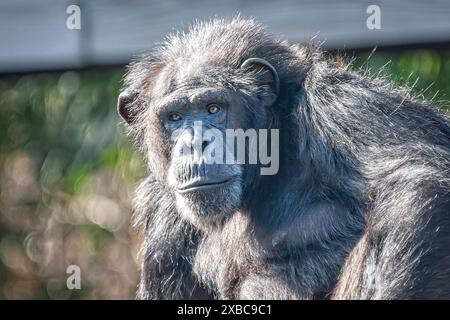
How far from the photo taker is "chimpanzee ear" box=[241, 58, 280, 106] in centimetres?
322

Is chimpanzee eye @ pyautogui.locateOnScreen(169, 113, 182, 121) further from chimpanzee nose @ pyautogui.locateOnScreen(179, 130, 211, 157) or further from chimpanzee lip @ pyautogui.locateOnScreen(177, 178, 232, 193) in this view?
chimpanzee lip @ pyautogui.locateOnScreen(177, 178, 232, 193)

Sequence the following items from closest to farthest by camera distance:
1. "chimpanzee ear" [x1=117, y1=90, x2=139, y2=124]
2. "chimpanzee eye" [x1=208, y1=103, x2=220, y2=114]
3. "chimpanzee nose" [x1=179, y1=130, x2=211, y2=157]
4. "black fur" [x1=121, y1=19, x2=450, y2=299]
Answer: "black fur" [x1=121, y1=19, x2=450, y2=299] < "chimpanzee nose" [x1=179, y1=130, x2=211, y2=157] < "chimpanzee eye" [x1=208, y1=103, x2=220, y2=114] < "chimpanzee ear" [x1=117, y1=90, x2=139, y2=124]

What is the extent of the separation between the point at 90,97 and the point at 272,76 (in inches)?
81.0

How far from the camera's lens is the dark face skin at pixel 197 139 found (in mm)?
3041

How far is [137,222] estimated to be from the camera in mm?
3609

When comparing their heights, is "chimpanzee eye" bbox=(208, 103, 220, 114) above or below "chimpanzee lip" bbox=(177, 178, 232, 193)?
above

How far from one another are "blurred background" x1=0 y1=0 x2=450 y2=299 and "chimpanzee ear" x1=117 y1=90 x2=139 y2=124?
0.42 m

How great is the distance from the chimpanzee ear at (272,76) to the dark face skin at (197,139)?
2 cm

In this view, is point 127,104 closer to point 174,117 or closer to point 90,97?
point 174,117

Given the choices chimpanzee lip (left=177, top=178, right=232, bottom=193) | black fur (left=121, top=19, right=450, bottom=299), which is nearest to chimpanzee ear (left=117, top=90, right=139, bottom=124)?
black fur (left=121, top=19, right=450, bottom=299)

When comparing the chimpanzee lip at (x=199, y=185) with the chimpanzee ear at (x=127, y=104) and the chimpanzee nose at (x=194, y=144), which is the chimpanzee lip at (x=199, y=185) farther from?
the chimpanzee ear at (x=127, y=104)

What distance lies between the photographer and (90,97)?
200 inches

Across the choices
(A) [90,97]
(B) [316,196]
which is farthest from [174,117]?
(A) [90,97]

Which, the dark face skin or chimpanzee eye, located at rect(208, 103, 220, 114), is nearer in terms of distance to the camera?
the dark face skin
